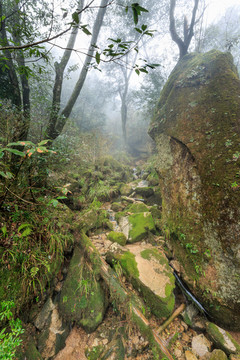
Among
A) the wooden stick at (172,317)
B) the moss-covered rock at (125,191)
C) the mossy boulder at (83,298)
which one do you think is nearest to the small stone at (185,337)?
the wooden stick at (172,317)

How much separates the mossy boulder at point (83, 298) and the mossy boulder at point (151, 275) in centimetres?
50

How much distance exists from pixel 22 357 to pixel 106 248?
1.80 m

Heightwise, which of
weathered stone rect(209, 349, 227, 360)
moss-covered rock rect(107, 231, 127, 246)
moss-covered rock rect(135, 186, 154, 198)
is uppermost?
moss-covered rock rect(135, 186, 154, 198)

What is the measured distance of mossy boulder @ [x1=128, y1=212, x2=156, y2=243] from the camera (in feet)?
11.7

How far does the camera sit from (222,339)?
2.03 m

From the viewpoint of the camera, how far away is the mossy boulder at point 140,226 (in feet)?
11.7

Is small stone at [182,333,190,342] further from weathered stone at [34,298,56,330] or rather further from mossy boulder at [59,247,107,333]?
weathered stone at [34,298,56,330]

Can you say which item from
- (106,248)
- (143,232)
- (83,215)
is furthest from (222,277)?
(83,215)

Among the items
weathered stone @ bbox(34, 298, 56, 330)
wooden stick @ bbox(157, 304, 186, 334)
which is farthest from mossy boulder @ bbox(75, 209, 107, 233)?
wooden stick @ bbox(157, 304, 186, 334)

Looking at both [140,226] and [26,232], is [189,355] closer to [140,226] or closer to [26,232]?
[140,226]

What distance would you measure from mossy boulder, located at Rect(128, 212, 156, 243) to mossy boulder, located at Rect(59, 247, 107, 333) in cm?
130

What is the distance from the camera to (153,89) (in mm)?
9898

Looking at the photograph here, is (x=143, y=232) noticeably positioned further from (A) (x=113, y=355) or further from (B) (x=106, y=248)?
(A) (x=113, y=355)

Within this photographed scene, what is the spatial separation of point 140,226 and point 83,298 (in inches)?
76.0
